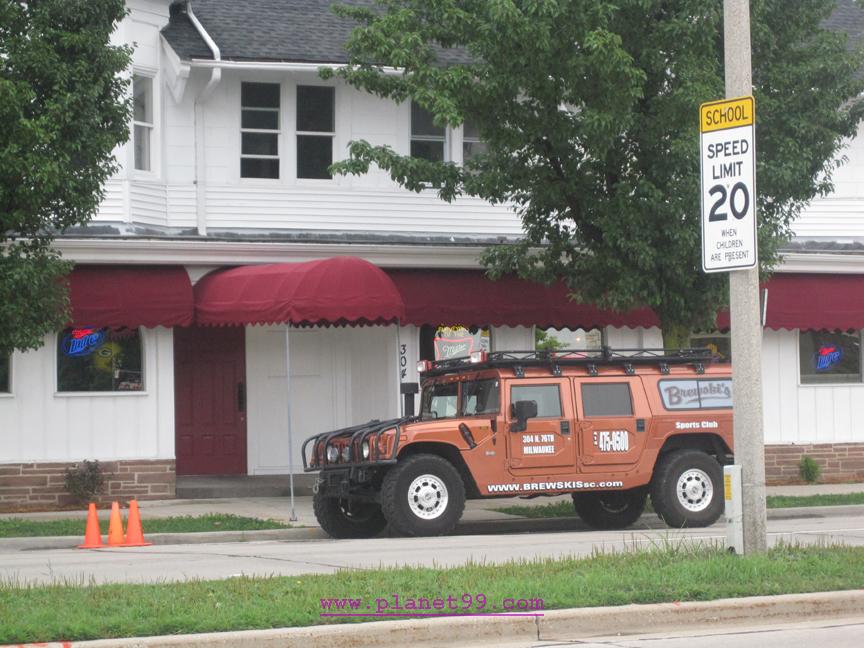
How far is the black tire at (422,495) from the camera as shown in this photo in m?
16.0

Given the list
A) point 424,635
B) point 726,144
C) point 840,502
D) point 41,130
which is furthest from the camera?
point 840,502

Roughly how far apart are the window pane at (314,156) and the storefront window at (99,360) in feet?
13.1

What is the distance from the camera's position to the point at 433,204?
23.1 metres

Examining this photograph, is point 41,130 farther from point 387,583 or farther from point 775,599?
point 775,599

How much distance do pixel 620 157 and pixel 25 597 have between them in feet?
37.6

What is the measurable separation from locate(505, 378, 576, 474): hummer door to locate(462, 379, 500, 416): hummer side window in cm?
17

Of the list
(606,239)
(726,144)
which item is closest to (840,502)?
(606,239)

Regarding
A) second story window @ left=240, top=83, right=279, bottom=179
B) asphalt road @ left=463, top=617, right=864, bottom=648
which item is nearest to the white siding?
second story window @ left=240, top=83, right=279, bottom=179

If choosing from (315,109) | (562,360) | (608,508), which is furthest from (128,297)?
(608,508)

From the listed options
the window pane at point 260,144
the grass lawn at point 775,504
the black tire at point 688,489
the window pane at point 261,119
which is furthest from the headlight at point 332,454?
the window pane at point 261,119

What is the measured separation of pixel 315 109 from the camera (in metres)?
23.2

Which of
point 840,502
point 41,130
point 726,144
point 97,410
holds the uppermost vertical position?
point 41,130

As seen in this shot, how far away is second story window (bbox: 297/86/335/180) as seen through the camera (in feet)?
75.5

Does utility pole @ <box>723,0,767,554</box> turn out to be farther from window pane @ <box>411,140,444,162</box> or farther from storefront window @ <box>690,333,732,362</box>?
storefront window @ <box>690,333,732,362</box>
